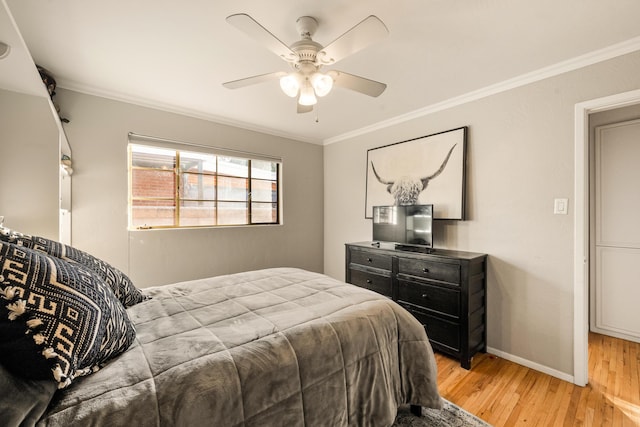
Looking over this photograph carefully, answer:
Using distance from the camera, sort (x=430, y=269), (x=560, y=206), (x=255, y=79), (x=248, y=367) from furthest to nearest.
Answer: (x=430, y=269), (x=560, y=206), (x=255, y=79), (x=248, y=367)

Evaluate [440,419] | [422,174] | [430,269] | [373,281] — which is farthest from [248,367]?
[422,174]

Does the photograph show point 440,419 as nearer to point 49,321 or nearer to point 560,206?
point 560,206

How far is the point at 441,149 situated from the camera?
287 centimetres

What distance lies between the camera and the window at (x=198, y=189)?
2.91m

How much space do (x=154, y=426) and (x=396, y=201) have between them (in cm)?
298

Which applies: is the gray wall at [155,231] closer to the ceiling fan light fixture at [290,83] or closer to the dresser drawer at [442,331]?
the ceiling fan light fixture at [290,83]

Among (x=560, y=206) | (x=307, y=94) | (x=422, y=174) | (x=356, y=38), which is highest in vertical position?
(x=356, y=38)

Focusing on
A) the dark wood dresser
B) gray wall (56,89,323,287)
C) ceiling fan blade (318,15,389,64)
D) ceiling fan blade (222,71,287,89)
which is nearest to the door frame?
the dark wood dresser

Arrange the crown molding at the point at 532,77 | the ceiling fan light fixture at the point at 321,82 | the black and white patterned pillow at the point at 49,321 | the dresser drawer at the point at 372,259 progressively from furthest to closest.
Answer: the dresser drawer at the point at 372,259 < the crown molding at the point at 532,77 < the ceiling fan light fixture at the point at 321,82 < the black and white patterned pillow at the point at 49,321

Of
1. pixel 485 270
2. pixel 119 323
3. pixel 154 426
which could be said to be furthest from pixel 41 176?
pixel 485 270

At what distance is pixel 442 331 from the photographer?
7.98 feet

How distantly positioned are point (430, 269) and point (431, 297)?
252 mm

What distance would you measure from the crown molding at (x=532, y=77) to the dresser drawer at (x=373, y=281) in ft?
6.02

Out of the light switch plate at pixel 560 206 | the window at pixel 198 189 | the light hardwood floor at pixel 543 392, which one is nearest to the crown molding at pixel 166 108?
the window at pixel 198 189
